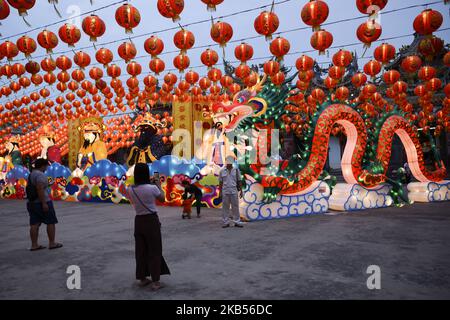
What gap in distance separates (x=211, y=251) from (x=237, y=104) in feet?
12.8

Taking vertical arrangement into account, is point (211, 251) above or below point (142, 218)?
below

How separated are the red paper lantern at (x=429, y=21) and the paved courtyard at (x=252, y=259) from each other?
140 inches

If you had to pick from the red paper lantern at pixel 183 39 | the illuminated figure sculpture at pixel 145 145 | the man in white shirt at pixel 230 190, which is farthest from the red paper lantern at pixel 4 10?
the illuminated figure sculpture at pixel 145 145

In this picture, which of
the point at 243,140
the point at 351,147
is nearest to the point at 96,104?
the point at 243,140

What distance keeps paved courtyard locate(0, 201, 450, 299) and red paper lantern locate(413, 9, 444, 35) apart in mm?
3564

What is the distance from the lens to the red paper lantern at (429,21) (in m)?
6.30

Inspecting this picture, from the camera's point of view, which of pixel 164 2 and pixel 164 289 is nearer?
pixel 164 289

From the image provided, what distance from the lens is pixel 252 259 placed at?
171 inches

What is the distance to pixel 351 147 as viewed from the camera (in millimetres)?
8898

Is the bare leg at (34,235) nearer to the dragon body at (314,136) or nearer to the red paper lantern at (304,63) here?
the dragon body at (314,136)

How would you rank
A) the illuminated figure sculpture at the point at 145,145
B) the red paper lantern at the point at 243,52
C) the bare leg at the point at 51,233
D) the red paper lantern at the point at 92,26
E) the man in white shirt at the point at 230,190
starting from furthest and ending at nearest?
1. the illuminated figure sculpture at the point at 145,145
2. the red paper lantern at the point at 243,52
3. the red paper lantern at the point at 92,26
4. the man in white shirt at the point at 230,190
5. the bare leg at the point at 51,233

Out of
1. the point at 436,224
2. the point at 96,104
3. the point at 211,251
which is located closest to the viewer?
the point at 211,251

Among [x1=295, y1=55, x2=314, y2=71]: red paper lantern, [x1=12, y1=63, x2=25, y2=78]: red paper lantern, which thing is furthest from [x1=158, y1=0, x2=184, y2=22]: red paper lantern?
[x1=12, y1=63, x2=25, y2=78]: red paper lantern
